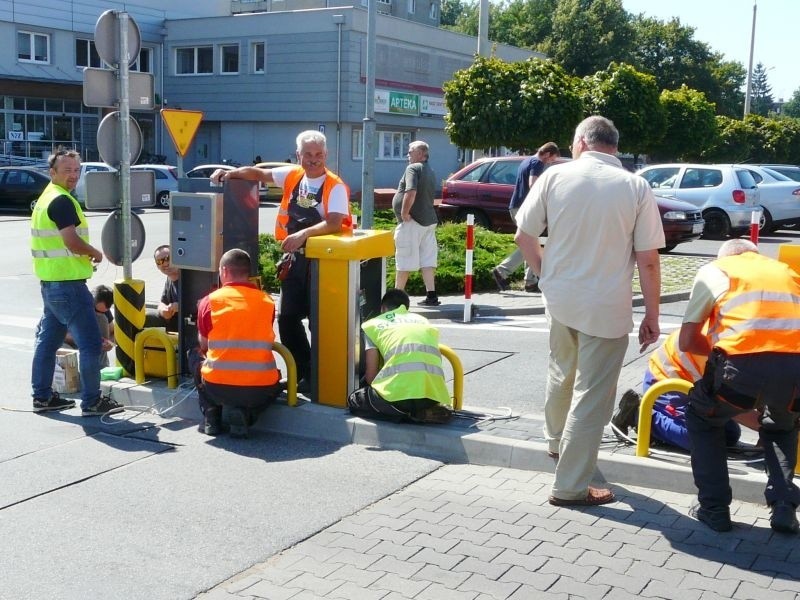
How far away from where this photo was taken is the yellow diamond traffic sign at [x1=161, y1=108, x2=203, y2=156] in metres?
11.0

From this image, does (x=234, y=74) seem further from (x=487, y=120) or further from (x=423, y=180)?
(x=423, y=180)

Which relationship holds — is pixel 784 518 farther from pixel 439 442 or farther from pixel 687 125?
pixel 687 125

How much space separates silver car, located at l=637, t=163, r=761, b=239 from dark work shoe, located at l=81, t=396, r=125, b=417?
15739 millimetres

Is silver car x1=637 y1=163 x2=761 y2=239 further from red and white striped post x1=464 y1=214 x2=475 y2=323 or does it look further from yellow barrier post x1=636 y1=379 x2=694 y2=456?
yellow barrier post x1=636 y1=379 x2=694 y2=456

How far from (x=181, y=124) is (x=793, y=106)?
6312 inches

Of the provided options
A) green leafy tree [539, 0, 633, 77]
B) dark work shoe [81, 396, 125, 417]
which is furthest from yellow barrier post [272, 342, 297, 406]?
green leafy tree [539, 0, 633, 77]

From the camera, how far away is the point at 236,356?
6613mm

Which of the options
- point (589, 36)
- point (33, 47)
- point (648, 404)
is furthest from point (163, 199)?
point (589, 36)

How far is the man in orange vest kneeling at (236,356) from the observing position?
660cm

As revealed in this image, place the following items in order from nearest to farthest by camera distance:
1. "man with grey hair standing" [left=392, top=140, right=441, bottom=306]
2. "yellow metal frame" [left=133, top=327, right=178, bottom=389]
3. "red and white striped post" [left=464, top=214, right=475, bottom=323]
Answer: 1. "yellow metal frame" [left=133, top=327, right=178, bottom=389]
2. "red and white striped post" [left=464, top=214, right=475, bottom=323]
3. "man with grey hair standing" [left=392, top=140, right=441, bottom=306]

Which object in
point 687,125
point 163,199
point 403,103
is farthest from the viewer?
point 403,103

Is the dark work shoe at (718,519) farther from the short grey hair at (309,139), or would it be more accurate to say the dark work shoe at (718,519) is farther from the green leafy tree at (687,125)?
the green leafy tree at (687,125)

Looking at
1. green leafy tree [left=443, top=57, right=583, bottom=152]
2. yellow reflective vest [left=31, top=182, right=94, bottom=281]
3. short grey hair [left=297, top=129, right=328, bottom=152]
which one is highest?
green leafy tree [left=443, top=57, right=583, bottom=152]

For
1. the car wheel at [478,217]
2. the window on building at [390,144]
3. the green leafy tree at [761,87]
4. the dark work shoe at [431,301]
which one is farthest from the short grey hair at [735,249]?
the green leafy tree at [761,87]
